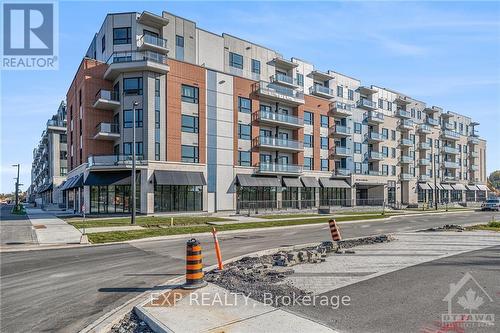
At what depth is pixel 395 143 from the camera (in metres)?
69.4

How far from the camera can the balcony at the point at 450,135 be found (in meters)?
81.8

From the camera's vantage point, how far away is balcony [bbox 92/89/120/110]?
36.7 m

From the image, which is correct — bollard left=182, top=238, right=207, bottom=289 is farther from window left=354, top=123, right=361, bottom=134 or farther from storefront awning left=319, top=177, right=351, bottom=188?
window left=354, top=123, right=361, bottom=134

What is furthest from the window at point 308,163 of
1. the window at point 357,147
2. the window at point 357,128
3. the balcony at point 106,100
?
the balcony at point 106,100

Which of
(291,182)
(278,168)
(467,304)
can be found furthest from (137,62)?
(467,304)

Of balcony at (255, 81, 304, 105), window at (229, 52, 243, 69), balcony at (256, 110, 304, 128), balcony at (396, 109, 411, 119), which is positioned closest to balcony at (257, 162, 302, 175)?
balcony at (256, 110, 304, 128)

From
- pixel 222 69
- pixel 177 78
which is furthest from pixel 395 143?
pixel 177 78

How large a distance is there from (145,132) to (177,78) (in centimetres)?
694

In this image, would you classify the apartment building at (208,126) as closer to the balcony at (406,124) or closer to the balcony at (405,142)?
the balcony at (406,124)

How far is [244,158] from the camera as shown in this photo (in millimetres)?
44375

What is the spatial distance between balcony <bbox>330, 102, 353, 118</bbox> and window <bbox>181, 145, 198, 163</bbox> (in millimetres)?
26389

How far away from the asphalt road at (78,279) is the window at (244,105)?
95.5 feet

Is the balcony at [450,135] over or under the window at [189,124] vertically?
over

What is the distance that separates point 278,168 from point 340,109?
679 inches
